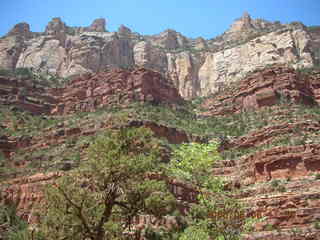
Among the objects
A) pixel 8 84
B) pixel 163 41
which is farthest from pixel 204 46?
pixel 8 84

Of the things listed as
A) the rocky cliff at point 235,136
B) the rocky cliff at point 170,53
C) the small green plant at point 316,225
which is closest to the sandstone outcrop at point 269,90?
the rocky cliff at point 235,136

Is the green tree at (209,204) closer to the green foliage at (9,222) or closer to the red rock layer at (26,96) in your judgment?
the green foliage at (9,222)

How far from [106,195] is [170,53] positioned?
128 meters

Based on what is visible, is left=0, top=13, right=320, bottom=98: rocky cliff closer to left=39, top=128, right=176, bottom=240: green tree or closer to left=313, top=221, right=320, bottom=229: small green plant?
left=313, top=221, right=320, bottom=229: small green plant

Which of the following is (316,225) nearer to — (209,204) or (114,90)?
(209,204)

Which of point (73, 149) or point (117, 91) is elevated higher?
point (117, 91)

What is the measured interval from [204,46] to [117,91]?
84.5 metres

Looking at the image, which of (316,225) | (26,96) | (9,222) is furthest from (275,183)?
(26,96)

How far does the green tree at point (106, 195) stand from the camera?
1847 cm

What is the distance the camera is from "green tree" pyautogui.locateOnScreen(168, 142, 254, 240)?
56.1 feet

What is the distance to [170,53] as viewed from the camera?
14325 centimetres

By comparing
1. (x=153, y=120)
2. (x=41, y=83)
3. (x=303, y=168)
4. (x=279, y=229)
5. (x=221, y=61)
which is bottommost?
(x=279, y=229)

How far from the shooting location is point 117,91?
77312 millimetres

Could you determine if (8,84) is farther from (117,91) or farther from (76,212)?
(76,212)
